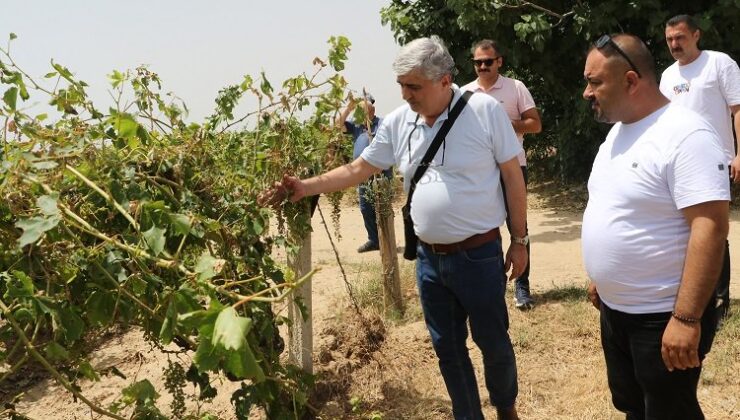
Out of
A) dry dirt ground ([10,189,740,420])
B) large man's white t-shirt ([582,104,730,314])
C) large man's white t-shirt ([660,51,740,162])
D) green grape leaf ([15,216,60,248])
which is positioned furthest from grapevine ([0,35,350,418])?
large man's white t-shirt ([660,51,740,162])

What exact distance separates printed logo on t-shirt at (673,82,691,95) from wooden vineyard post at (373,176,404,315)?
1710 millimetres

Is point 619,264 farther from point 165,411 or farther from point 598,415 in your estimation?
point 165,411

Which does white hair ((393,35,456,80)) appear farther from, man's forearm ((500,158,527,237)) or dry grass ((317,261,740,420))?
dry grass ((317,261,740,420))

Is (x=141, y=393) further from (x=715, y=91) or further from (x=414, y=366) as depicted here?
(x=715, y=91)

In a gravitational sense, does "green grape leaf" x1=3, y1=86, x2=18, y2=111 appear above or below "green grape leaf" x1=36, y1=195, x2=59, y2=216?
above

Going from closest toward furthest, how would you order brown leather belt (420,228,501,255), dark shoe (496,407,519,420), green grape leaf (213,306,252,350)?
green grape leaf (213,306,252,350) < brown leather belt (420,228,501,255) < dark shoe (496,407,519,420)

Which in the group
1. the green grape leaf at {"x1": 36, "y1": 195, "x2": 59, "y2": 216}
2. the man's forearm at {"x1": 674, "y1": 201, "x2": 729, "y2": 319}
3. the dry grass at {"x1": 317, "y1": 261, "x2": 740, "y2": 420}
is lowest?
the dry grass at {"x1": 317, "y1": 261, "x2": 740, "y2": 420}

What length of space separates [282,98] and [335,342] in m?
1.77

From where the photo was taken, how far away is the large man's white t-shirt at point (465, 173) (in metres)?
2.77

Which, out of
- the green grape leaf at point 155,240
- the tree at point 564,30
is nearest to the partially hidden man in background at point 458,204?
the green grape leaf at point 155,240

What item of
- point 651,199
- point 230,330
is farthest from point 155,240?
point 651,199

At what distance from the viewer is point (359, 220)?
32.0ft

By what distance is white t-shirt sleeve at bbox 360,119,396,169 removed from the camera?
3090 mm

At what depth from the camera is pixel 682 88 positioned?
12.9ft
